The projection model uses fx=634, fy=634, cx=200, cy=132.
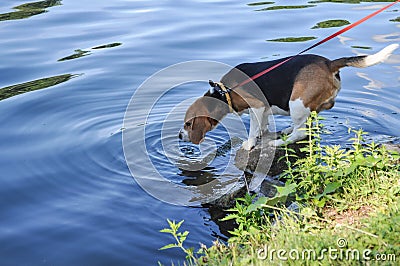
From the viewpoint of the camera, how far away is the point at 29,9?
13.2 meters

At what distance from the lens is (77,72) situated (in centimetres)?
946

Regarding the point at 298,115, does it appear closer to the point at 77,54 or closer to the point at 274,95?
the point at 274,95

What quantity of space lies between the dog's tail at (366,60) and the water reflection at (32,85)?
4238 millimetres

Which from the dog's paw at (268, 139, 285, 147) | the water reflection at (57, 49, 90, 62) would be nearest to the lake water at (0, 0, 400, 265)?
the water reflection at (57, 49, 90, 62)

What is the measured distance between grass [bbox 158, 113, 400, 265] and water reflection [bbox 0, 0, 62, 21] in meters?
9.08

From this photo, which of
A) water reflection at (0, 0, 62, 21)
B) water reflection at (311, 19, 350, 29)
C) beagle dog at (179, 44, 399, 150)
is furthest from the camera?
water reflection at (0, 0, 62, 21)

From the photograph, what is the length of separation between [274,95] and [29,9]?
804cm

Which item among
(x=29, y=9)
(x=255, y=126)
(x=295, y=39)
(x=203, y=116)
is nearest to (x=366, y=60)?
(x=255, y=126)

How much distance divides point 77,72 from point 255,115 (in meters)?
3.58

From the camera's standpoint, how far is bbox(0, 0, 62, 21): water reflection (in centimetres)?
1262

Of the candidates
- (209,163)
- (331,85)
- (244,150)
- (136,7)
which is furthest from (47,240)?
(136,7)

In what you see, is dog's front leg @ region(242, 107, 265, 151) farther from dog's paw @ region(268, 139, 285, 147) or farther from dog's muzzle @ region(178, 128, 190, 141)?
dog's muzzle @ region(178, 128, 190, 141)

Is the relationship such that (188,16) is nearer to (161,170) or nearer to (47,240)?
(161,170)

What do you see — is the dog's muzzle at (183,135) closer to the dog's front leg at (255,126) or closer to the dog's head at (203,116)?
the dog's head at (203,116)
